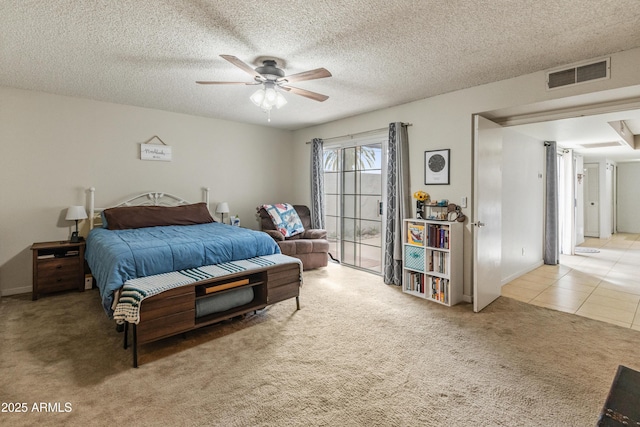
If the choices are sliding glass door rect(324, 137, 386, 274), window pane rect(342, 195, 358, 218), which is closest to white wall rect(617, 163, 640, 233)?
sliding glass door rect(324, 137, 386, 274)

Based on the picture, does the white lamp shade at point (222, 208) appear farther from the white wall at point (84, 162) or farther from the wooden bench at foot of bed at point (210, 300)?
the wooden bench at foot of bed at point (210, 300)

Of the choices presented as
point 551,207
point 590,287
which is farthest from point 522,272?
point 551,207

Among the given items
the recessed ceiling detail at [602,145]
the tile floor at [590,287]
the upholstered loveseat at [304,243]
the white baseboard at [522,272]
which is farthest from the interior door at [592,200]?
the upholstered loveseat at [304,243]

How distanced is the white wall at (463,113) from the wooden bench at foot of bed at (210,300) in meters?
2.20

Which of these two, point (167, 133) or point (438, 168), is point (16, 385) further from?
point (438, 168)

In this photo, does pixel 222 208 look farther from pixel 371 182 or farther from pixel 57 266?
pixel 371 182

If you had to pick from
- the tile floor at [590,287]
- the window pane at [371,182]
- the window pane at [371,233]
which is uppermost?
the window pane at [371,182]

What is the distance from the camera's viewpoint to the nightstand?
145 inches

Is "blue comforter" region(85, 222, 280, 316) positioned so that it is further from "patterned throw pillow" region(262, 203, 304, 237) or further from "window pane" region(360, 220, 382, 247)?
A: "window pane" region(360, 220, 382, 247)

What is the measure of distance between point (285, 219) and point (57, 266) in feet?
10.3

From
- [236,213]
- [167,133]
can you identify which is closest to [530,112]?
[236,213]

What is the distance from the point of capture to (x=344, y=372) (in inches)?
88.4

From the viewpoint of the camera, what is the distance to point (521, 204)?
4871 millimetres

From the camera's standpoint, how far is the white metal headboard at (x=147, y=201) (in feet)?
14.1
